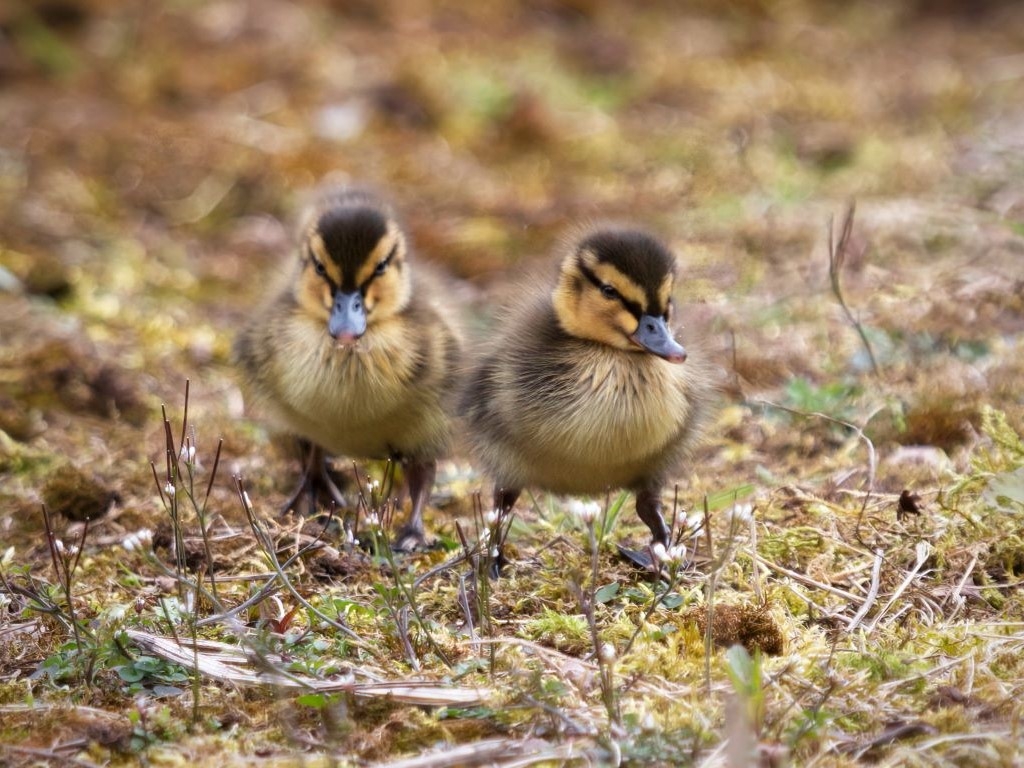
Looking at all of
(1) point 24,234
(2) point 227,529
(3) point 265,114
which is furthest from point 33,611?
(3) point 265,114

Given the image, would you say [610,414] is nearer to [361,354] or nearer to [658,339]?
[658,339]

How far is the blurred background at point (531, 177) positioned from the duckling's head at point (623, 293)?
0.41m

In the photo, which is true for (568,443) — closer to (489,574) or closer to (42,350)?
(489,574)

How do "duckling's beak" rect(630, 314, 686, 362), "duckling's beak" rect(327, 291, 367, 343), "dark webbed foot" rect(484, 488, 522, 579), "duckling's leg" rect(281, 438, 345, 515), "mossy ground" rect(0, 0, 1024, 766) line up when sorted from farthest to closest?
"duckling's leg" rect(281, 438, 345, 515) < "duckling's beak" rect(327, 291, 367, 343) < "dark webbed foot" rect(484, 488, 522, 579) < "duckling's beak" rect(630, 314, 686, 362) < "mossy ground" rect(0, 0, 1024, 766)

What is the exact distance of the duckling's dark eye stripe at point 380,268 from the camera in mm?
4391

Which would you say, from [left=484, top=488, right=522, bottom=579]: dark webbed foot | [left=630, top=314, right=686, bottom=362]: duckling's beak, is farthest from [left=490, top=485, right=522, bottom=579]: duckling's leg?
[left=630, top=314, right=686, bottom=362]: duckling's beak

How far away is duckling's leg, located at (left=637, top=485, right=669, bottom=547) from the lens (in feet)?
12.8

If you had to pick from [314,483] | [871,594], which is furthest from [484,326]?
[871,594]

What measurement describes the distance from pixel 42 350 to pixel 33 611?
8.46 feet

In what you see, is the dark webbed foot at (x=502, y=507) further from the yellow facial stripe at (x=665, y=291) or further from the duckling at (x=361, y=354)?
the yellow facial stripe at (x=665, y=291)

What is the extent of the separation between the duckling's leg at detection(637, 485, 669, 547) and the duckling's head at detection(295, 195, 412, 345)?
3.48 ft

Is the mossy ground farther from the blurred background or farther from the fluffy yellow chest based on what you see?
the fluffy yellow chest

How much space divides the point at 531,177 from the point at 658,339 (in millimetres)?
4744

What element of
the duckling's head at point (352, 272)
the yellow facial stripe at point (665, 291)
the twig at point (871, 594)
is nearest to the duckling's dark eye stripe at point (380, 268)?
the duckling's head at point (352, 272)
